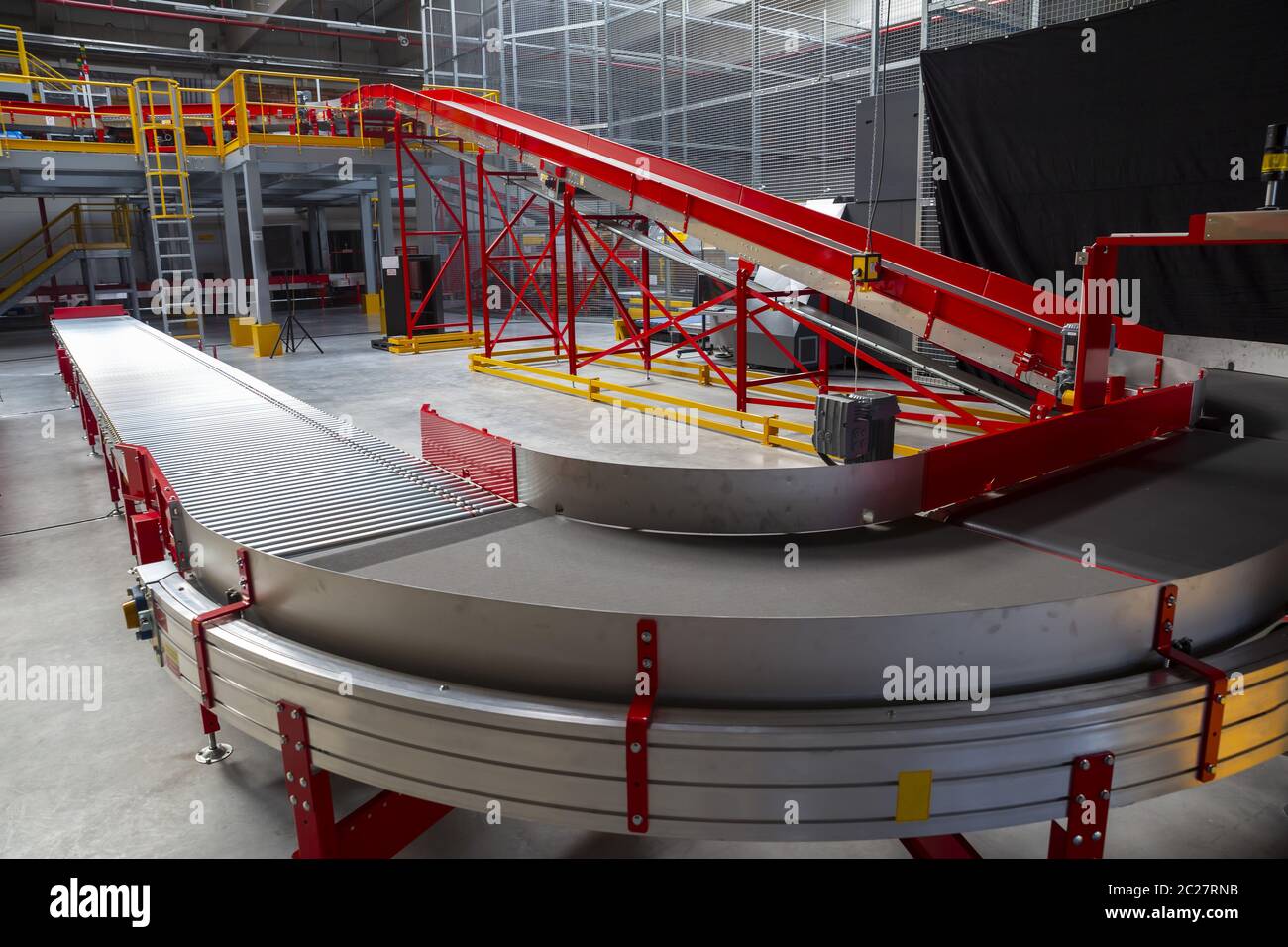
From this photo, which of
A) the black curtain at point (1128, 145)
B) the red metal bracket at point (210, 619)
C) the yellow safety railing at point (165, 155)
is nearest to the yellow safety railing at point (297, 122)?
the yellow safety railing at point (165, 155)

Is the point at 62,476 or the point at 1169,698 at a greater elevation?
the point at 1169,698

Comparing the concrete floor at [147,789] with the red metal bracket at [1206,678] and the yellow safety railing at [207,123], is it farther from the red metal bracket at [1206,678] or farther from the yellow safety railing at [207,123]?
the yellow safety railing at [207,123]

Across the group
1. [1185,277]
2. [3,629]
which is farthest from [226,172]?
[1185,277]

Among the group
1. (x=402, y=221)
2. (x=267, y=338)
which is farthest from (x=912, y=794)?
(x=267, y=338)

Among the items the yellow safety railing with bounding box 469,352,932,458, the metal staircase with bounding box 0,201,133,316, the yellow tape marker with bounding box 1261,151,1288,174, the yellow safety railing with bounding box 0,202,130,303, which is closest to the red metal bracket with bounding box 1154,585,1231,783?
the yellow tape marker with bounding box 1261,151,1288,174

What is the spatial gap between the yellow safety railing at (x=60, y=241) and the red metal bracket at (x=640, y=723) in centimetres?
1855

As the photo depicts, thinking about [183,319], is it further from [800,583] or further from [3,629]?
[800,583]

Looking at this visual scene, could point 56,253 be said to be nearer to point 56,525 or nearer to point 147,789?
point 56,525

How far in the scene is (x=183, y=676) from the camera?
2170mm

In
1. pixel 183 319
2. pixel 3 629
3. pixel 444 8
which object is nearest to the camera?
pixel 3 629

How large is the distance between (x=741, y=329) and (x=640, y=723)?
562 cm

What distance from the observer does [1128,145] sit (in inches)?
278

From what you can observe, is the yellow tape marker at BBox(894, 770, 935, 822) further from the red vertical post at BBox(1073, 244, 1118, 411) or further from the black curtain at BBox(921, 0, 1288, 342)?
the black curtain at BBox(921, 0, 1288, 342)

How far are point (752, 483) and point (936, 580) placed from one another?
478 mm
